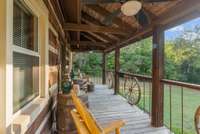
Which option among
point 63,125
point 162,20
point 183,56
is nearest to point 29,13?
point 63,125

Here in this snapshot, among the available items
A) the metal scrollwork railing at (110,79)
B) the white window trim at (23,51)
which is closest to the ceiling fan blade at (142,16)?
the white window trim at (23,51)

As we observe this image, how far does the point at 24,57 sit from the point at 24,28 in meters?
0.26

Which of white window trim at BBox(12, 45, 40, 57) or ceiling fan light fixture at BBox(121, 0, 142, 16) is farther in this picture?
ceiling fan light fixture at BBox(121, 0, 142, 16)

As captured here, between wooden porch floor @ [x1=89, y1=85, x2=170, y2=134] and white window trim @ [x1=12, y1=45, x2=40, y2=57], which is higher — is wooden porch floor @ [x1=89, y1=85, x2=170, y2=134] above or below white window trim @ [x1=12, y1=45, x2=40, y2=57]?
below

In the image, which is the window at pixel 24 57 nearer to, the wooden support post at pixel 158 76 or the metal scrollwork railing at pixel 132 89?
the wooden support post at pixel 158 76

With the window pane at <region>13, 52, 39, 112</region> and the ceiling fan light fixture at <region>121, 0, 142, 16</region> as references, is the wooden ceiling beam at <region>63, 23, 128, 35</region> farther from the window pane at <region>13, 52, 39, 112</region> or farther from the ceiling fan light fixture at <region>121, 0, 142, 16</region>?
the window pane at <region>13, 52, 39, 112</region>

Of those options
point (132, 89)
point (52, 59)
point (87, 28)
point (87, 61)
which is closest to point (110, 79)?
point (132, 89)

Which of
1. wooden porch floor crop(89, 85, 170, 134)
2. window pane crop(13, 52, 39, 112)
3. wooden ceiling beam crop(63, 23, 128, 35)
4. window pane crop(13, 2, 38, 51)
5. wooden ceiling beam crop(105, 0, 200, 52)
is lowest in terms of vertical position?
wooden porch floor crop(89, 85, 170, 134)

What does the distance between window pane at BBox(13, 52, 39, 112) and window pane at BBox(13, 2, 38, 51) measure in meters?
0.12

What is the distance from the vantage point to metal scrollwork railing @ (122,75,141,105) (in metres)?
5.57

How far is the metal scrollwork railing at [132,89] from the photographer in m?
5.57

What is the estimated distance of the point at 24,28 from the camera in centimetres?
180

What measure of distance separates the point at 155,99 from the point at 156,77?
443 mm

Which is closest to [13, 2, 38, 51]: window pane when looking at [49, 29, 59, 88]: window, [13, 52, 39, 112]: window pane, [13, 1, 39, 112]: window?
[13, 1, 39, 112]: window
